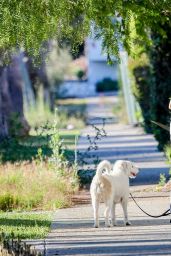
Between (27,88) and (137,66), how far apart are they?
50.3 ft

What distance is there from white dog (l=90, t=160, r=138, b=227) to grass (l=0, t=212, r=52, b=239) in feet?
2.62

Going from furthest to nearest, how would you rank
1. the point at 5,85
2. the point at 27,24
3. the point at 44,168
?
the point at 5,85
the point at 44,168
the point at 27,24

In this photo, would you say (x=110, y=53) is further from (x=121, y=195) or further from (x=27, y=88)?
(x=27, y=88)

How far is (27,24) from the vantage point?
46.4 feet

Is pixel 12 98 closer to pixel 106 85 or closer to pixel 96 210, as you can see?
pixel 96 210

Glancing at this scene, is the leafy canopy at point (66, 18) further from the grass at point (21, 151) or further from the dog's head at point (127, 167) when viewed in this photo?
the grass at point (21, 151)

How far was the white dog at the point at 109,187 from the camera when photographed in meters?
15.1

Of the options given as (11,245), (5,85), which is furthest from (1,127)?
(11,245)

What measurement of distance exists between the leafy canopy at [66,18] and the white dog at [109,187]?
1.65 metres


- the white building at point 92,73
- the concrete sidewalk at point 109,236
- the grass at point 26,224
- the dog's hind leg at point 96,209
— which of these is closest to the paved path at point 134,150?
the grass at point 26,224

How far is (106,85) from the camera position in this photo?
93.9 meters

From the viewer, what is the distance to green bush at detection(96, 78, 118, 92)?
9345 centimetres

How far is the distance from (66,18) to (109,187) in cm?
236

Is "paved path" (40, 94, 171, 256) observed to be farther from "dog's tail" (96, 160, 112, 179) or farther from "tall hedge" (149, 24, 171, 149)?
"tall hedge" (149, 24, 171, 149)
